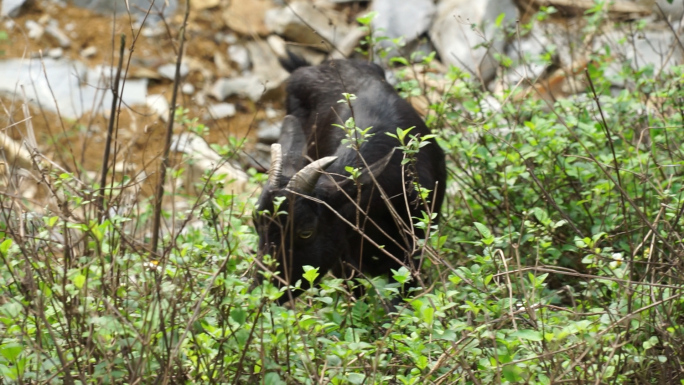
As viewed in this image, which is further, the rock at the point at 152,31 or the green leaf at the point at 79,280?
the rock at the point at 152,31

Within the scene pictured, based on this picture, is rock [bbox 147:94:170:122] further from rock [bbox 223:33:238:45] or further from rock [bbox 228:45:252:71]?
rock [bbox 223:33:238:45]

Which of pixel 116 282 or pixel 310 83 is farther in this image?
pixel 310 83

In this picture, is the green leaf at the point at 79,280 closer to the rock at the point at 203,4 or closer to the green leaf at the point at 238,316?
the green leaf at the point at 238,316

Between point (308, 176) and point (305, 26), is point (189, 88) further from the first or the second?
point (308, 176)

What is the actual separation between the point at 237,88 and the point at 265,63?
1.91 feet

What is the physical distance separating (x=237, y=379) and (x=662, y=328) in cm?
192

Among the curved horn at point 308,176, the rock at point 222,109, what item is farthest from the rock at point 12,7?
the curved horn at point 308,176

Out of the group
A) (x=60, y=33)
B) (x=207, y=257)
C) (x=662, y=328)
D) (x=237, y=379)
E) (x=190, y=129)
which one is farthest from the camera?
(x=60, y=33)

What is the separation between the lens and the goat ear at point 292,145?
5889 millimetres

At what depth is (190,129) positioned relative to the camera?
5.84 m

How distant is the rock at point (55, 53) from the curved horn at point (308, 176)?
7950 mm

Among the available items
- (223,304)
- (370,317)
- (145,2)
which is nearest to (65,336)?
(223,304)

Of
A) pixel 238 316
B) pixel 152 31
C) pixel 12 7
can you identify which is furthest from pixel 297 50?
pixel 238 316

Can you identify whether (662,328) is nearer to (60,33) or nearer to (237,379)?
(237,379)
